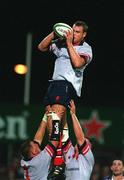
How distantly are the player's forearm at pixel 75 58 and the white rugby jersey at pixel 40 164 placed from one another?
1.34 metres

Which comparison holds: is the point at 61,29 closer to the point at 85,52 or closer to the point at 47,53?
the point at 85,52

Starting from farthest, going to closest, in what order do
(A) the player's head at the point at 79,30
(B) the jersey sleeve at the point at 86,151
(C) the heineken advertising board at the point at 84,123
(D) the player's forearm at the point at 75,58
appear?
1. (C) the heineken advertising board at the point at 84,123
2. (B) the jersey sleeve at the point at 86,151
3. (A) the player's head at the point at 79,30
4. (D) the player's forearm at the point at 75,58

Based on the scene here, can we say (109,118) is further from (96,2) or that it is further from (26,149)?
(26,149)

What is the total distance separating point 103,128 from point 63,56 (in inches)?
426

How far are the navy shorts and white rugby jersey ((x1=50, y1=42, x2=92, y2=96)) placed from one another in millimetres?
76

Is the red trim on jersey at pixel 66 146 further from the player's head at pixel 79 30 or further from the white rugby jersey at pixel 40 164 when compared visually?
the player's head at pixel 79 30

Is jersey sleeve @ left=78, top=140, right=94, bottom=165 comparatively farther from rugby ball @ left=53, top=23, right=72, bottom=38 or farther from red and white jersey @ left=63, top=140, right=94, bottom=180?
rugby ball @ left=53, top=23, right=72, bottom=38

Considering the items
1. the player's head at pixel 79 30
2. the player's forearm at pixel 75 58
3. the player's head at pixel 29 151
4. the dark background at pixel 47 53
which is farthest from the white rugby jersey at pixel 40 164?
the dark background at pixel 47 53

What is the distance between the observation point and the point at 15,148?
28.1m

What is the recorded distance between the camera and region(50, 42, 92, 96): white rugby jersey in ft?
42.1

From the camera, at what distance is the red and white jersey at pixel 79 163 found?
42.9ft

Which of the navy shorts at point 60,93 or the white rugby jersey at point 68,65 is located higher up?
the white rugby jersey at point 68,65

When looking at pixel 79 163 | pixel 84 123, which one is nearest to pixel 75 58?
pixel 79 163

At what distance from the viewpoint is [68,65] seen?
1291 cm
